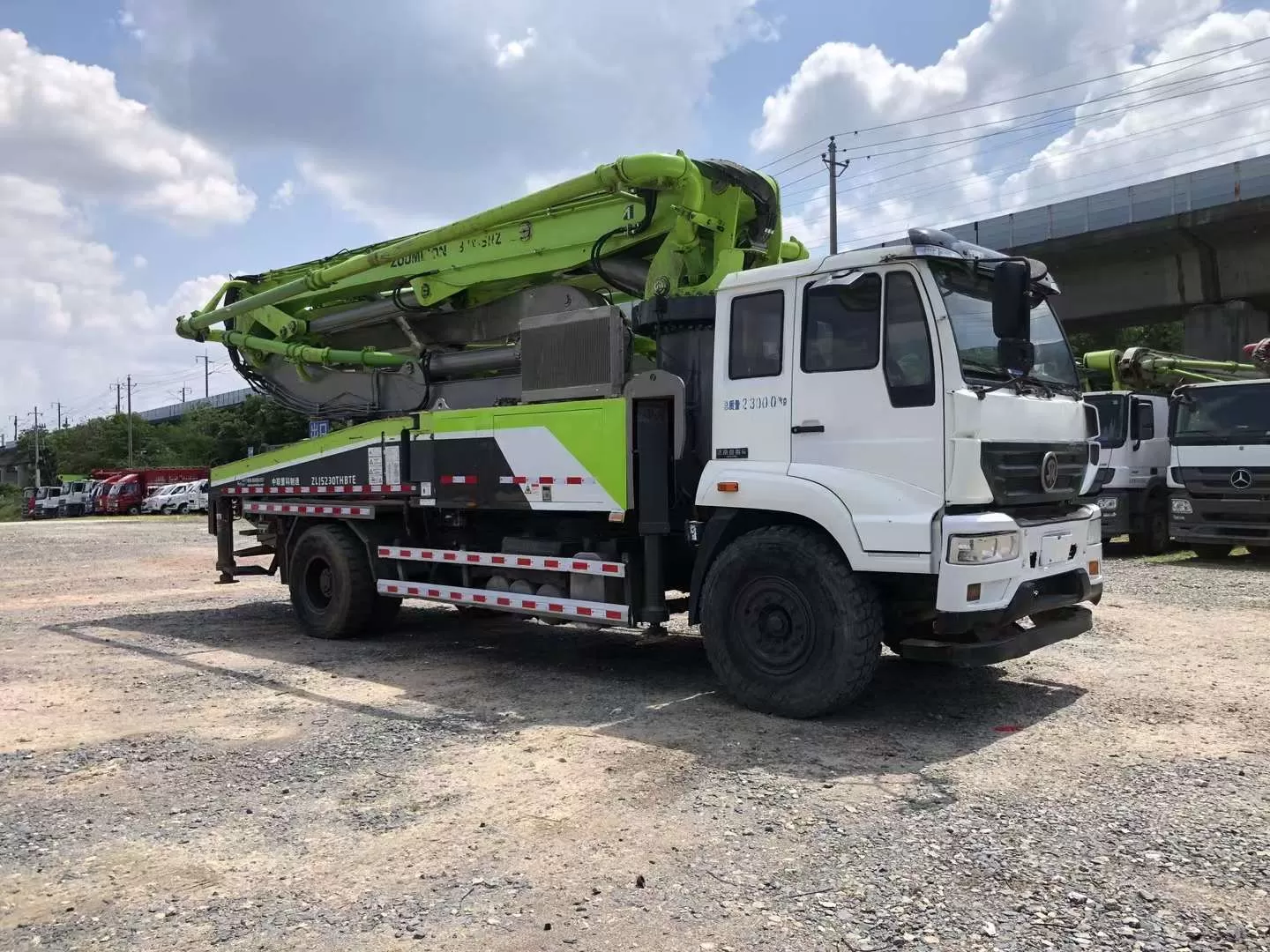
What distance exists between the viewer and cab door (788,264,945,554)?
5578 mm

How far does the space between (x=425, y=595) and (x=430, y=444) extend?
53.3 inches

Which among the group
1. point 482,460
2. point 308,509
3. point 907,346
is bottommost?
point 308,509

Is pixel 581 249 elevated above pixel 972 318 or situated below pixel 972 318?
above

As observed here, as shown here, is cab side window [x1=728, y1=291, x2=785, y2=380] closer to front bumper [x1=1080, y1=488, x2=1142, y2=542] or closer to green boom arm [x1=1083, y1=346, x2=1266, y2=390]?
front bumper [x1=1080, y1=488, x2=1142, y2=542]

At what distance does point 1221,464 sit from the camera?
1395 cm

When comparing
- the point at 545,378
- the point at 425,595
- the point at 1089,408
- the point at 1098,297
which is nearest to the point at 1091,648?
the point at 1089,408

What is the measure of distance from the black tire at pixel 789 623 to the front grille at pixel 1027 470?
3.21ft

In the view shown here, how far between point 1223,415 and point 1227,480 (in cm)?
95

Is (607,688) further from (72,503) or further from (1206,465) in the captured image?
(72,503)

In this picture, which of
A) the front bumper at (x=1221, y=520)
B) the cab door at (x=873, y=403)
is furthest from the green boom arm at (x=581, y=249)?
the front bumper at (x=1221, y=520)

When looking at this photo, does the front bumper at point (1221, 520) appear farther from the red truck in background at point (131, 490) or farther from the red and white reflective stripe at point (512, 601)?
the red truck in background at point (131, 490)

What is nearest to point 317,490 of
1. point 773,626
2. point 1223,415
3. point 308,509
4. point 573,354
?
point 308,509

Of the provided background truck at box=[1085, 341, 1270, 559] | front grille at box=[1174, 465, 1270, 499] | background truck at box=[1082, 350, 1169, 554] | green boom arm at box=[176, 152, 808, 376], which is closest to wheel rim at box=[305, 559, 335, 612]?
green boom arm at box=[176, 152, 808, 376]

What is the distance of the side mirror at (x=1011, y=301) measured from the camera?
18.0ft
